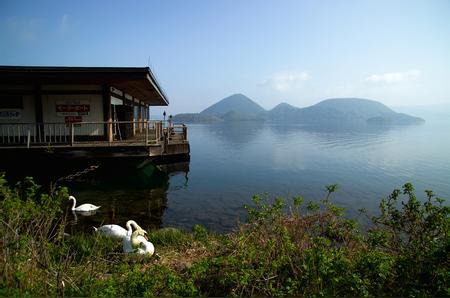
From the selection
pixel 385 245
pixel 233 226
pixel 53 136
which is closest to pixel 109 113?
pixel 53 136

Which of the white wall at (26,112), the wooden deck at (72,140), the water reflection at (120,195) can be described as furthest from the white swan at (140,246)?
the white wall at (26,112)

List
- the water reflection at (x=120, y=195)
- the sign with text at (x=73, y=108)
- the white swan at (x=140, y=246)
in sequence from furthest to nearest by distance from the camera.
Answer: the sign with text at (x=73, y=108), the water reflection at (x=120, y=195), the white swan at (x=140, y=246)

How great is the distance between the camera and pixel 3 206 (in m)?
4.82

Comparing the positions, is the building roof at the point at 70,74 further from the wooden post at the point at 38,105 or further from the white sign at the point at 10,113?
the white sign at the point at 10,113

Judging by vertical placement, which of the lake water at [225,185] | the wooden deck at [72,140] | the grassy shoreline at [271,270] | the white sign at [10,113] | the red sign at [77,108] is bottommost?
the lake water at [225,185]

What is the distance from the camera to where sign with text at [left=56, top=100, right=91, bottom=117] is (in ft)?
45.8

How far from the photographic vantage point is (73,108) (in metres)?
14.1

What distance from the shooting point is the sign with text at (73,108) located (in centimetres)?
1395

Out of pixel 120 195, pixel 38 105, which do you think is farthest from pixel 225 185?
pixel 38 105

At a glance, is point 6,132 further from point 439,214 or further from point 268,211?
point 439,214

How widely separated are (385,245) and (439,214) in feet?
2.84

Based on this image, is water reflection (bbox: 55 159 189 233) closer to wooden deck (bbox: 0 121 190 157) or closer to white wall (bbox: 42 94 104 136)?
wooden deck (bbox: 0 121 190 157)

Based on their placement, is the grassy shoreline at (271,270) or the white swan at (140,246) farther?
the white swan at (140,246)

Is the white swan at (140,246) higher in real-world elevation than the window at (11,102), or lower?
lower
